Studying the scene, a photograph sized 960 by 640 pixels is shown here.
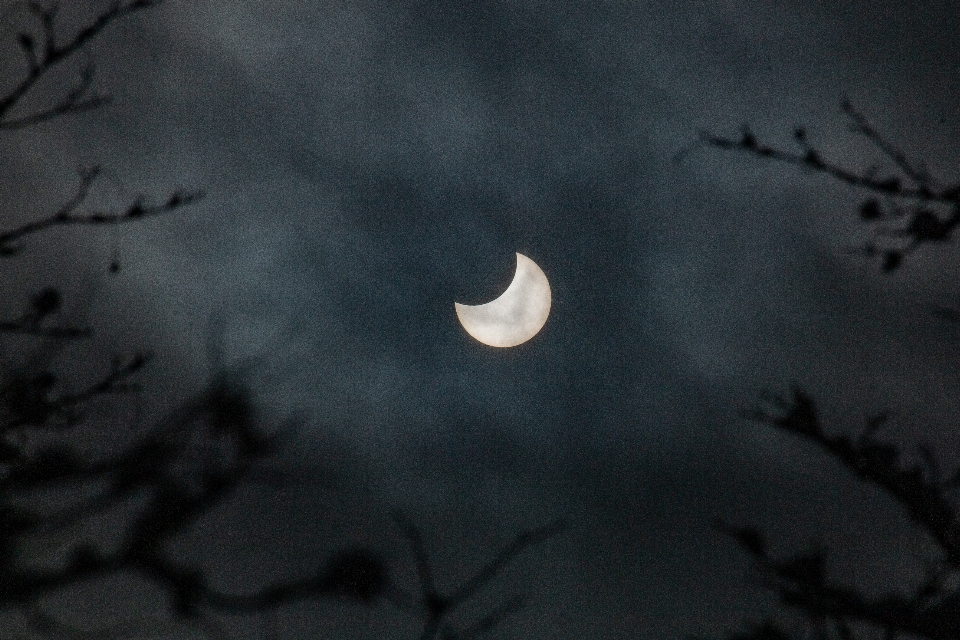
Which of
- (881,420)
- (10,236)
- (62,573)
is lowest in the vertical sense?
(62,573)

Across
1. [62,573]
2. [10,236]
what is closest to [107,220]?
[10,236]

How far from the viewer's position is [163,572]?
112 inches

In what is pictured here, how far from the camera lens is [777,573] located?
7348mm

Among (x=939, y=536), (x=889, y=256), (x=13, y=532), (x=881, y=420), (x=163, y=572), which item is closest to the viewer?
(x=163, y=572)

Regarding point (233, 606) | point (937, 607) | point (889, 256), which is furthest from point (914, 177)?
point (937, 607)

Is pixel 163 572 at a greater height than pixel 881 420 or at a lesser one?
lesser

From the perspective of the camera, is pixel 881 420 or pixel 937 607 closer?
pixel 881 420

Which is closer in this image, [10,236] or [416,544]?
[416,544]

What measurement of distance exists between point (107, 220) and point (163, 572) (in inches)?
94.9

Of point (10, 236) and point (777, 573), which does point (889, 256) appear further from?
point (10, 236)

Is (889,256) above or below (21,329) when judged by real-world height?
above

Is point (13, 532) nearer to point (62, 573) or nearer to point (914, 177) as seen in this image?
point (62, 573)

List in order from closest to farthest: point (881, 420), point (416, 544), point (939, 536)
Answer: point (416, 544) → point (881, 420) → point (939, 536)

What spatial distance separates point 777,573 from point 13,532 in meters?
7.57
